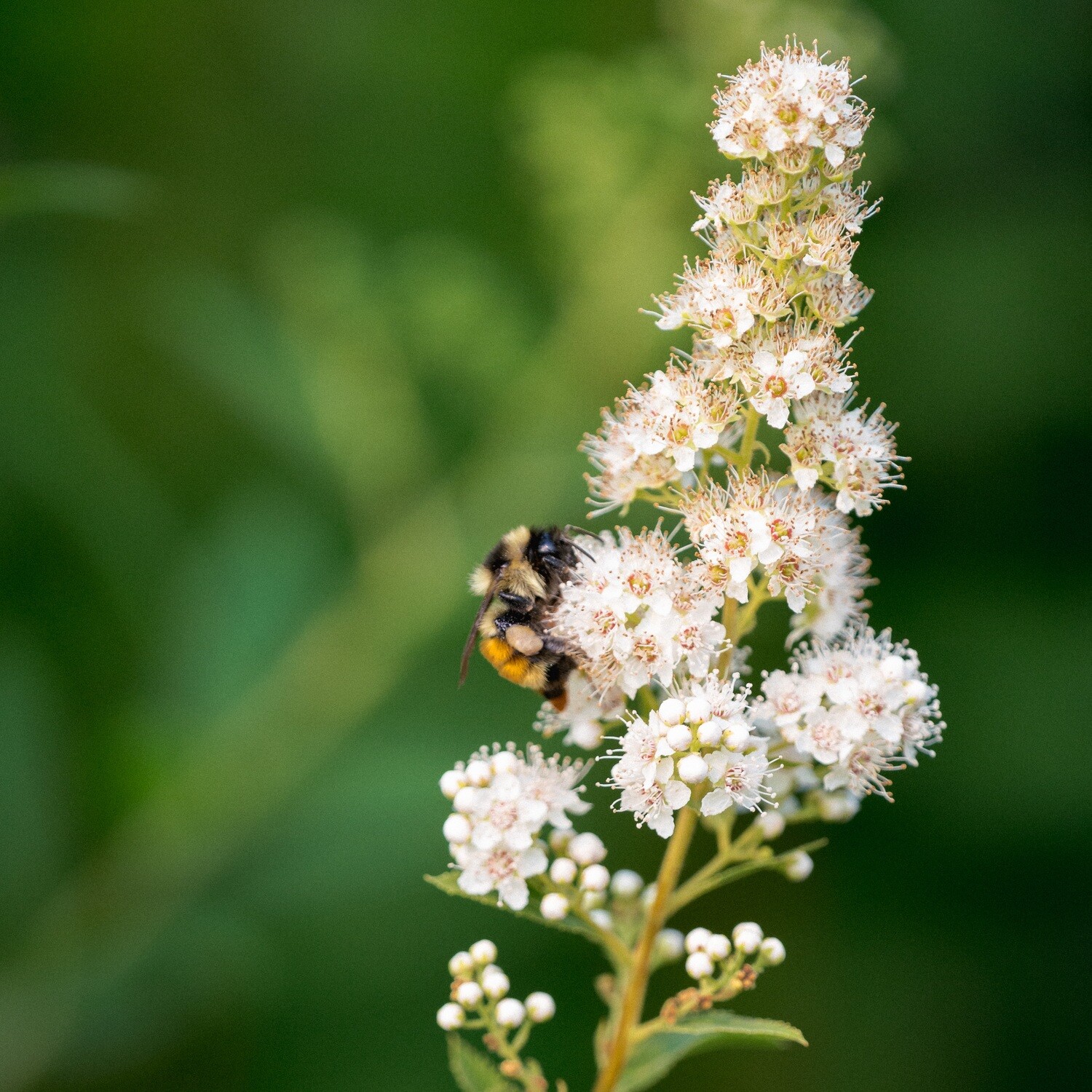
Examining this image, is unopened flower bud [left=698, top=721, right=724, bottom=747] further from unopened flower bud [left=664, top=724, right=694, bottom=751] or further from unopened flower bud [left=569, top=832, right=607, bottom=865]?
unopened flower bud [left=569, top=832, right=607, bottom=865]

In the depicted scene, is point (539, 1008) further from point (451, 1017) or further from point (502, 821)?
point (502, 821)

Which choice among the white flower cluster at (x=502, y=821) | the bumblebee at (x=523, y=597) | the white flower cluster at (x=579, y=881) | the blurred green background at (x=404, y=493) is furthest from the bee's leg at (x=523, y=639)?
the blurred green background at (x=404, y=493)

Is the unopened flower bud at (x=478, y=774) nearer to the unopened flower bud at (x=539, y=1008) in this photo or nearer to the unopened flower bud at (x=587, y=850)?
the unopened flower bud at (x=587, y=850)

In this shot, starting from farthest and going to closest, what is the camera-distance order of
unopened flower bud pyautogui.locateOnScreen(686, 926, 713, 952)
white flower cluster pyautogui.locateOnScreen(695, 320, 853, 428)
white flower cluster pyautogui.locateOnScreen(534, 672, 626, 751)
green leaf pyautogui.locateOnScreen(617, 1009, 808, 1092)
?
1. white flower cluster pyautogui.locateOnScreen(534, 672, 626, 751)
2. unopened flower bud pyautogui.locateOnScreen(686, 926, 713, 952)
3. white flower cluster pyautogui.locateOnScreen(695, 320, 853, 428)
4. green leaf pyautogui.locateOnScreen(617, 1009, 808, 1092)

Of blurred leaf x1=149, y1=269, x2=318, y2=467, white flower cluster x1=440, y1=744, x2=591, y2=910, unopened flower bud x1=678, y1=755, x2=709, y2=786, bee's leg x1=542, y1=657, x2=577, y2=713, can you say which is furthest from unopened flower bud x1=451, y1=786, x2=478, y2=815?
blurred leaf x1=149, y1=269, x2=318, y2=467

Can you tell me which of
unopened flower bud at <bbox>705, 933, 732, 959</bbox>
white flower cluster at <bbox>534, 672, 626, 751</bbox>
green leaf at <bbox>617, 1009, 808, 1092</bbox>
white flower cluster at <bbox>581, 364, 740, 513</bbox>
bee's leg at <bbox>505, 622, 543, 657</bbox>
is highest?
white flower cluster at <bbox>581, 364, 740, 513</bbox>

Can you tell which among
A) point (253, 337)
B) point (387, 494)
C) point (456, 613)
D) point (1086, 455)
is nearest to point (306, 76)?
point (253, 337)

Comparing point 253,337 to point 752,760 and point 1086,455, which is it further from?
point 1086,455
